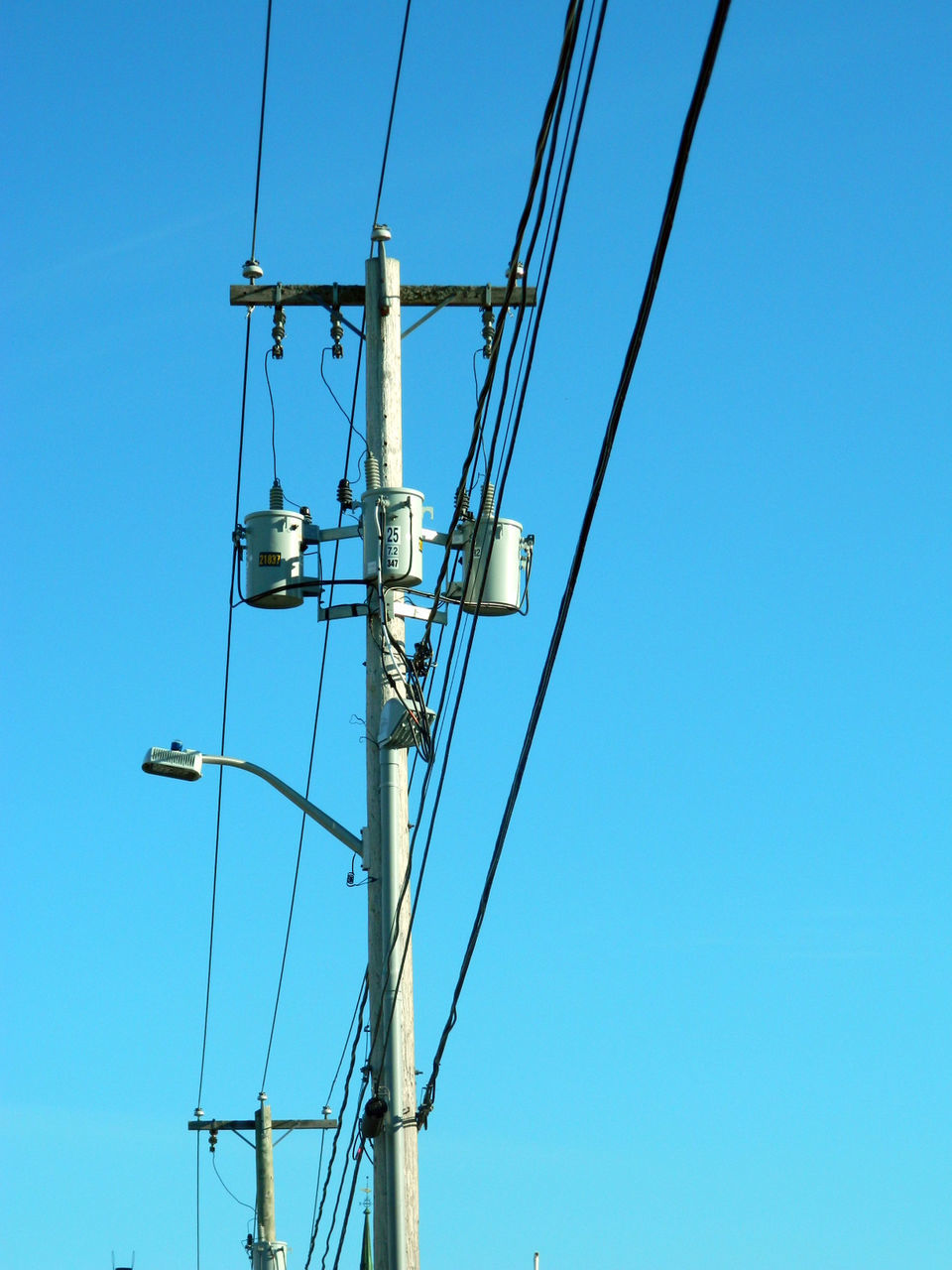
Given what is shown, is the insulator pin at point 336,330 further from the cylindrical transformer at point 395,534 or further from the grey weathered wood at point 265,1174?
the grey weathered wood at point 265,1174

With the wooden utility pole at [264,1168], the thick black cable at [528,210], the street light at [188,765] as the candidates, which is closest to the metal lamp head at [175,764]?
the street light at [188,765]

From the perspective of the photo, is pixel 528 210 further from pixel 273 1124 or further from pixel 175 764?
pixel 273 1124

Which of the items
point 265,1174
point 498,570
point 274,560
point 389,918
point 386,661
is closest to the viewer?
point 389,918

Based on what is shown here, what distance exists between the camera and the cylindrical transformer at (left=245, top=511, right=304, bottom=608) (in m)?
12.2

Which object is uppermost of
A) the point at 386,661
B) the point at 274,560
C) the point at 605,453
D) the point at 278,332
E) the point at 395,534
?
the point at 278,332

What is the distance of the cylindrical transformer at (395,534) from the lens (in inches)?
458

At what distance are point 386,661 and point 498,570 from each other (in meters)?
0.91

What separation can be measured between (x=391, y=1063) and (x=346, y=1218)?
3433 mm

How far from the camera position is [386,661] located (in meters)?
11.6

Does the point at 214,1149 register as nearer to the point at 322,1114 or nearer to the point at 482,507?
the point at 322,1114

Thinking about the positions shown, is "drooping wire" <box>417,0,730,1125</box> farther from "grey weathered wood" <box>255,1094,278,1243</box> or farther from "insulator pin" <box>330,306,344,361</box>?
"grey weathered wood" <box>255,1094,278,1243</box>

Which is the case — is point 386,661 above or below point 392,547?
below

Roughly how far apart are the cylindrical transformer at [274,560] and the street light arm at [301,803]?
1.13m

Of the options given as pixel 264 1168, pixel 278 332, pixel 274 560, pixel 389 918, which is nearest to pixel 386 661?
pixel 274 560
